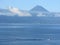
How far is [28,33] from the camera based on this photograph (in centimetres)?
242

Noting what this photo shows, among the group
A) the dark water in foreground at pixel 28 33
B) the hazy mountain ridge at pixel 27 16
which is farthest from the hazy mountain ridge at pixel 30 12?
the dark water in foreground at pixel 28 33

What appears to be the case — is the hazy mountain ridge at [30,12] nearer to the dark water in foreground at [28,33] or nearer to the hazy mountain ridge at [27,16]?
the hazy mountain ridge at [27,16]

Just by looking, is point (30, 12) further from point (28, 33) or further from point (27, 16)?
point (28, 33)

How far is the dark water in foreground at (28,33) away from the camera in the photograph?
2.33 m

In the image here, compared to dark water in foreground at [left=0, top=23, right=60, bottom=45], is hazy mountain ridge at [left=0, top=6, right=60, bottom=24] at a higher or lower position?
higher

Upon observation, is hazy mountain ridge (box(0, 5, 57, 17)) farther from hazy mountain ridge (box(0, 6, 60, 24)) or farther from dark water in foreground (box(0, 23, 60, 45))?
dark water in foreground (box(0, 23, 60, 45))

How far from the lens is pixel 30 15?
2230 mm

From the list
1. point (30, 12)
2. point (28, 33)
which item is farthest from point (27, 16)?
point (28, 33)

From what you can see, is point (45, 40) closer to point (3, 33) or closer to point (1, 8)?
point (3, 33)

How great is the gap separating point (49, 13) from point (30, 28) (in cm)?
38

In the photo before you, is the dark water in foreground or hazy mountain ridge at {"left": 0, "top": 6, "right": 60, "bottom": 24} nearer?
hazy mountain ridge at {"left": 0, "top": 6, "right": 60, "bottom": 24}

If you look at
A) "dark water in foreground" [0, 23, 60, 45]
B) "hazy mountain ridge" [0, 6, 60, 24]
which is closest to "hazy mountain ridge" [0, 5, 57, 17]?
"hazy mountain ridge" [0, 6, 60, 24]

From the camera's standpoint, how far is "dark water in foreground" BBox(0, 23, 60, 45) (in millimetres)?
2326

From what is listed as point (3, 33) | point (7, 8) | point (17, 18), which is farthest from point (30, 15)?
→ point (3, 33)
